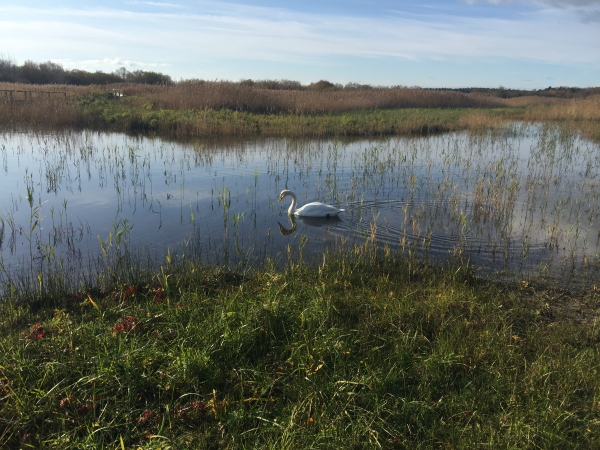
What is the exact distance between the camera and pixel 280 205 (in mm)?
8906

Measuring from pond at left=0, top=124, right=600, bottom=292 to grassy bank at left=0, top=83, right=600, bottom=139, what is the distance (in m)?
3.10

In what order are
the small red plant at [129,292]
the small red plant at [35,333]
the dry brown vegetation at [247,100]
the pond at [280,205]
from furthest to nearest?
the dry brown vegetation at [247,100], the pond at [280,205], the small red plant at [129,292], the small red plant at [35,333]

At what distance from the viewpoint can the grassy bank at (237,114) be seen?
60.3ft

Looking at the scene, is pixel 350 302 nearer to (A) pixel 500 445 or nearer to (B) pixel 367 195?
(A) pixel 500 445

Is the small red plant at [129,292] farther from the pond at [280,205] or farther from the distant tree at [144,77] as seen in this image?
the distant tree at [144,77]

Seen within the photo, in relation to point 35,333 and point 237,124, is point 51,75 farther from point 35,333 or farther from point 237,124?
point 35,333

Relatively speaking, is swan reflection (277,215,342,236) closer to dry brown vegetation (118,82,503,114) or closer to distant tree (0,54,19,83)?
dry brown vegetation (118,82,503,114)

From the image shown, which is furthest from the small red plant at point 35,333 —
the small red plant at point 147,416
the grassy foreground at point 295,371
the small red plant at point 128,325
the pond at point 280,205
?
the pond at point 280,205

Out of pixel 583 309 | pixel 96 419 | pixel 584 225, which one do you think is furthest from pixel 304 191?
pixel 96 419

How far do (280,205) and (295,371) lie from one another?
231 inches

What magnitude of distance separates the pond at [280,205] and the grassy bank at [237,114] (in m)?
3.10

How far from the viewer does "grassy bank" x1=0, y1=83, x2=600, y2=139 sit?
724 inches

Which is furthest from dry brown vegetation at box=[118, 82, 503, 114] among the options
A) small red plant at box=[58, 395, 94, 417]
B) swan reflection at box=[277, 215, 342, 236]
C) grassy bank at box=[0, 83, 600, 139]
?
small red plant at box=[58, 395, 94, 417]

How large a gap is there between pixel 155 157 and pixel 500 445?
12.5 meters
